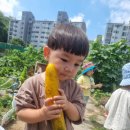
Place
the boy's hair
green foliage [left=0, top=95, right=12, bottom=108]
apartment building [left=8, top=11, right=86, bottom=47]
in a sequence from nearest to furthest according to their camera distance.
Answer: the boy's hair → green foliage [left=0, top=95, right=12, bottom=108] → apartment building [left=8, top=11, right=86, bottom=47]

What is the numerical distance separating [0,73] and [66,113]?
1338 cm

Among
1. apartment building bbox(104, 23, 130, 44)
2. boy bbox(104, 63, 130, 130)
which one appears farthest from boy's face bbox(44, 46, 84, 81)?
apartment building bbox(104, 23, 130, 44)

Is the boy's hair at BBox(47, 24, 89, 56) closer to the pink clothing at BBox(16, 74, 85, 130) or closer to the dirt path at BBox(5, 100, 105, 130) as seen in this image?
the pink clothing at BBox(16, 74, 85, 130)

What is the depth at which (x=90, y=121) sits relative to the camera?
6625mm

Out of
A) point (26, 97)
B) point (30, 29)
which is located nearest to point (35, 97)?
point (26, 97)

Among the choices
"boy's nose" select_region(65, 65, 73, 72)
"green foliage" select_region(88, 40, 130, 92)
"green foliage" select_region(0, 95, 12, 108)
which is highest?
"boy's nose" select_region(65, 65, 73, 72)

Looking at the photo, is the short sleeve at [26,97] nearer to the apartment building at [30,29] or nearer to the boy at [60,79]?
the boy at [60,79]

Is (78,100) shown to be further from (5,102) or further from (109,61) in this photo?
(109,61)

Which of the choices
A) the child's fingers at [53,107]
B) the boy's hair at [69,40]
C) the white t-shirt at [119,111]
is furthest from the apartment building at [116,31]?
the child's fingers at [53,107]

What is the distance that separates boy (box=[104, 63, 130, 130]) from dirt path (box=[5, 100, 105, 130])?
2.33 m

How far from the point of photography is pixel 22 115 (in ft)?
4.59

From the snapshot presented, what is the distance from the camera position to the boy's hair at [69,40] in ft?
4.40

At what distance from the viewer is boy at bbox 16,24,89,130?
1297 mm

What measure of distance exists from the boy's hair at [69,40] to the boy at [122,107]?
6.50ft
